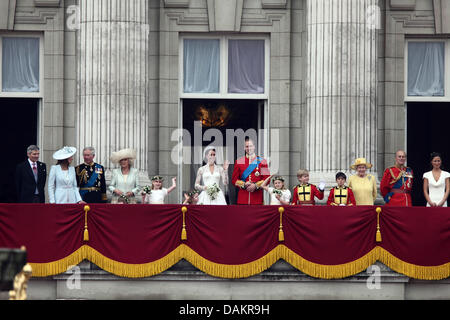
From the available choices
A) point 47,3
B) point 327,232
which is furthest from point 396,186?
point 47,3

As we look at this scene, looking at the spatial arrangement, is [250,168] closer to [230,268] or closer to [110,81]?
[230,268]

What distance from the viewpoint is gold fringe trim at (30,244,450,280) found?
2433cm

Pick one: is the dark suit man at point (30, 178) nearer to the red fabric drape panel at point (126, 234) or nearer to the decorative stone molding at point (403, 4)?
the red fabric drape panel at point (126, 234)

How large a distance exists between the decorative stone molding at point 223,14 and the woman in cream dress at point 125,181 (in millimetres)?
5106

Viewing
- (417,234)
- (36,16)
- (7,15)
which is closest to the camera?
(417,234)

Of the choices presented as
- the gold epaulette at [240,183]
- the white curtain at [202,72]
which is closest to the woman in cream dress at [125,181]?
the gold epaulette at [240,183]

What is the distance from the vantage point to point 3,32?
30.0m

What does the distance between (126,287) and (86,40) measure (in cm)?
652

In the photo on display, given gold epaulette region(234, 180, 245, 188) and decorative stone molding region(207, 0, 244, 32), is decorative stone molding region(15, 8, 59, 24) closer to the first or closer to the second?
decorative stone molding region(207, 0, 244, 32)

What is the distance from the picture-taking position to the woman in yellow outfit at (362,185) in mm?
26141

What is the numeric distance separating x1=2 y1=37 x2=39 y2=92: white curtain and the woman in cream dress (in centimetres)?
487

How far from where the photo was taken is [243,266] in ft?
80.1

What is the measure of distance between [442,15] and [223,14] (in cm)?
507

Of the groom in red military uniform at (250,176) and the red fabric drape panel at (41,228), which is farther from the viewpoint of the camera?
the groom in red military uniform at (250,176)
